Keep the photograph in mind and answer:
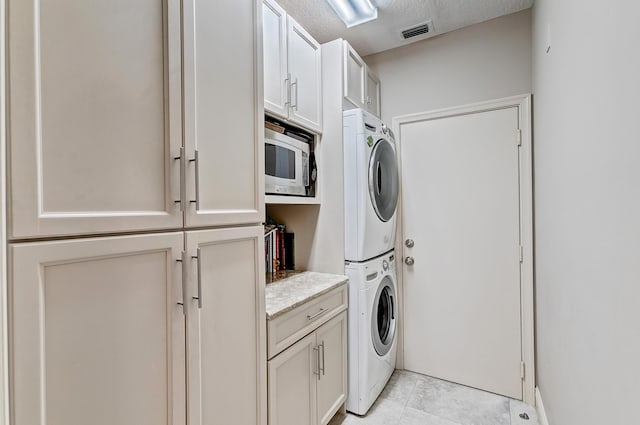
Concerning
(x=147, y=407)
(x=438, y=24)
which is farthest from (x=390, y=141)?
(x=147, y=407)

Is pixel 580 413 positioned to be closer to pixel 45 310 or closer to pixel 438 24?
pixel 45 310

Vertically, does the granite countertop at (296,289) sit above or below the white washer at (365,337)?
above

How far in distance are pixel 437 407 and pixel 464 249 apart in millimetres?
1118

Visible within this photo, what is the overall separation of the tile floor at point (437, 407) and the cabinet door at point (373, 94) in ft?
7.06

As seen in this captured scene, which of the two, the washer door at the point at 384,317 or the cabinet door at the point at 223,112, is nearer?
the cabinet door at the point at 223,112

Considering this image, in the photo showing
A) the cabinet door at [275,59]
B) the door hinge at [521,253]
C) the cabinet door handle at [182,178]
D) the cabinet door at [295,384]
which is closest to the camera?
the cabinet door handle at [182,178]

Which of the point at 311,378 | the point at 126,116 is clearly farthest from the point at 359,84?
the point at 311,378

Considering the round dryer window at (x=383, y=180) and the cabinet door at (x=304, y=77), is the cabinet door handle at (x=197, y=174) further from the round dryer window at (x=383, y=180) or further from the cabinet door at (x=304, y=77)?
the round dryer window at (x=383, y=180)

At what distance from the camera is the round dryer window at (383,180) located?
6.80 ft

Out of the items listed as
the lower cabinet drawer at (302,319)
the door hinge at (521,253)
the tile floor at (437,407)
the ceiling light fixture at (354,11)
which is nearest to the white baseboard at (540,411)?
the tile floor at (437,407)

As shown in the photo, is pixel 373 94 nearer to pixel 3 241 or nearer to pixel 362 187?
pixel 362 187

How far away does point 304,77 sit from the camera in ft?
6.30

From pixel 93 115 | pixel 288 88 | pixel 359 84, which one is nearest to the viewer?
pixel 93 115

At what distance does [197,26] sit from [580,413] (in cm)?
185
